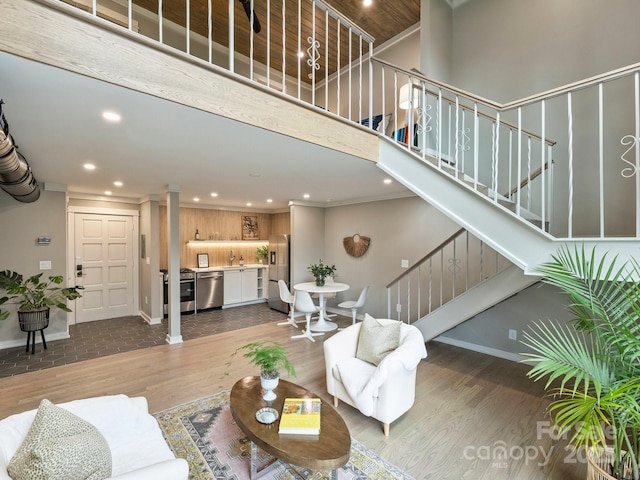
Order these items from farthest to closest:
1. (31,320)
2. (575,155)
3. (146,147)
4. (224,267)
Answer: (224,267) → (31,320) → (575,155) → (146,147)

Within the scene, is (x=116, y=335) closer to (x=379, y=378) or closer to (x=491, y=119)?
(x=379, y=378)

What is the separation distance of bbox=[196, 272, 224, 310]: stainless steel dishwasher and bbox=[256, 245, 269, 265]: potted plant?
1272 millimetres

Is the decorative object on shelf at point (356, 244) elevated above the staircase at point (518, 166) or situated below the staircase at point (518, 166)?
below

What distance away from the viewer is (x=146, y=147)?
277 cm

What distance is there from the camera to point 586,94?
11.2ft

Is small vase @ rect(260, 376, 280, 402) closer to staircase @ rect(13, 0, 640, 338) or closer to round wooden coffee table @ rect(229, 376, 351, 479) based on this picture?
round wooden coffee table @ rect(229, 376, 351, 479)

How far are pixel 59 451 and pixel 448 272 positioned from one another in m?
4.60

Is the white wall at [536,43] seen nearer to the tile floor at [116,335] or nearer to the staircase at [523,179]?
the staircase at [523,179]

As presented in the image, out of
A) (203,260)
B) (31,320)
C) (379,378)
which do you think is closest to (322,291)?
(379,378)

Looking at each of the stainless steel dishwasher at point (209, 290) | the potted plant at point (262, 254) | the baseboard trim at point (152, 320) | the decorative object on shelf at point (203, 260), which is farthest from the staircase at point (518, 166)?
the baseboard trim at point (152, 320)

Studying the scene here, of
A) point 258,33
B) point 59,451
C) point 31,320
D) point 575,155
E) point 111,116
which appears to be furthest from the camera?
point 258,33

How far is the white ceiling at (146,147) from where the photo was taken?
5.83ft

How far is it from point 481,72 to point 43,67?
494 cm

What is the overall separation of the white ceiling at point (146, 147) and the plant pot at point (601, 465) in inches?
108
